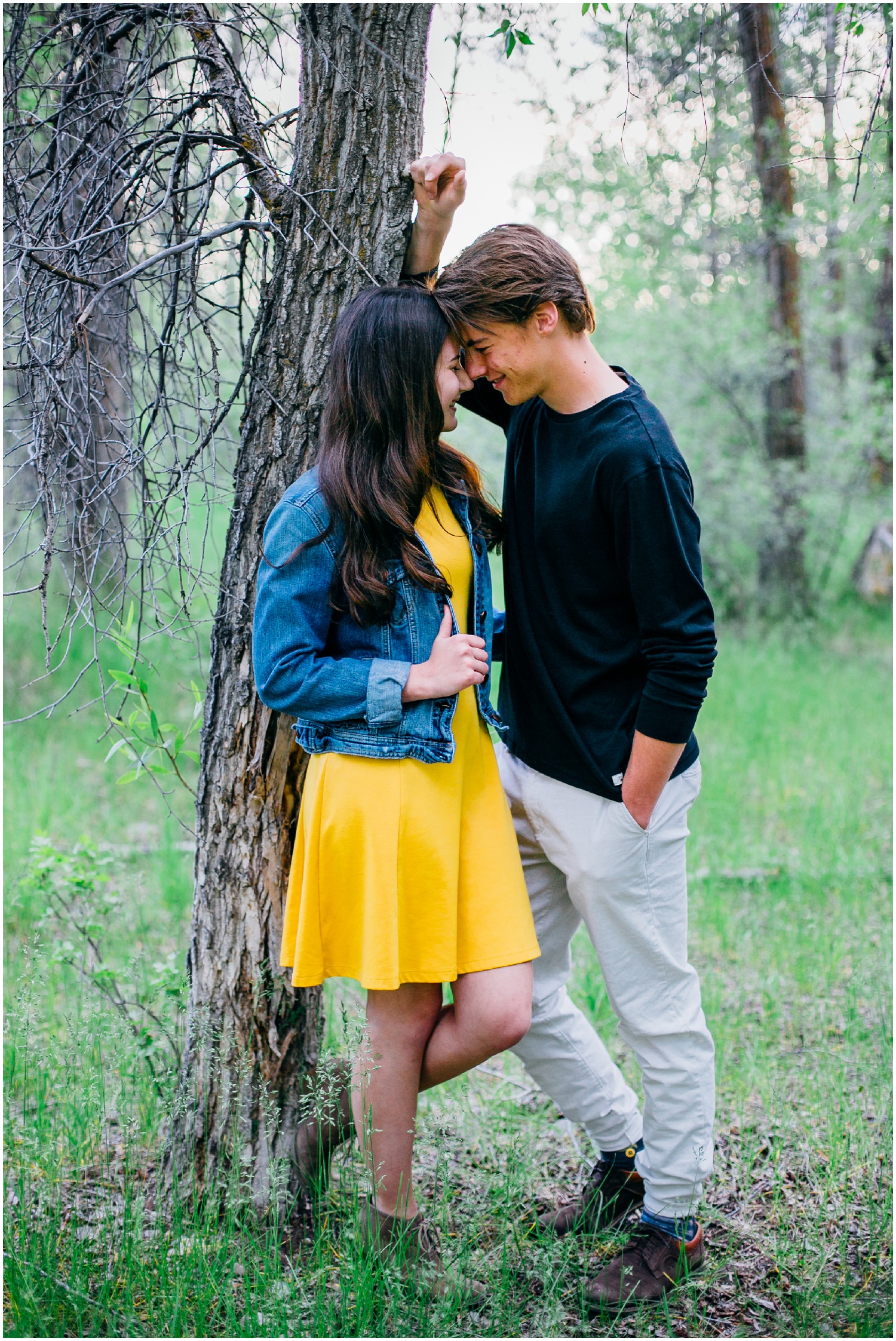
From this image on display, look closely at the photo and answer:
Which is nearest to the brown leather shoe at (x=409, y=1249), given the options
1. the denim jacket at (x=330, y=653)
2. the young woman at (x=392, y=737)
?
the young woman at (x=392, y=737)

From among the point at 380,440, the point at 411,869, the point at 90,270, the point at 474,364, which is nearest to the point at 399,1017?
the point at 411,869

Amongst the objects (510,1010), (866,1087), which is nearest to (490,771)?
(510,1010)

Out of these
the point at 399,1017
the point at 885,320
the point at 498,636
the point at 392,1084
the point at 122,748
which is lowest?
the point at 392,1084

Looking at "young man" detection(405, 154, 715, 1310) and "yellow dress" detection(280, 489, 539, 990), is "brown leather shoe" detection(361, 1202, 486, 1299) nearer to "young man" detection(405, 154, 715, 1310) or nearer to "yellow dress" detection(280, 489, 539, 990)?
"young man" detection(405, 154, 715, 1310)

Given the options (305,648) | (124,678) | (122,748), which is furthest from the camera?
(122,748)

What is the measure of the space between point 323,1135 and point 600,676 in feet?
4.28

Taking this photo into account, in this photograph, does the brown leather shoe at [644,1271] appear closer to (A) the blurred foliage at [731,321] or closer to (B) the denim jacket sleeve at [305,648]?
(B) the denim jacket sleeve at [305,648]

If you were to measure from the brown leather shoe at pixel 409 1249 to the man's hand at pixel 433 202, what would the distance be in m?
2.07

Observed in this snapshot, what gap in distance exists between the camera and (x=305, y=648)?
186 centimetres

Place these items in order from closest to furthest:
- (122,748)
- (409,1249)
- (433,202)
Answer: (409,1249)
(433,202)
(122,748)

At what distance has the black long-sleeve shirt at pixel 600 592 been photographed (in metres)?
1.92

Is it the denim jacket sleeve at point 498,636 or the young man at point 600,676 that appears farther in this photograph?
the denim jacket sleeve at point 498,636

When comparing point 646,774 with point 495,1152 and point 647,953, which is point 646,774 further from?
point 495,1152

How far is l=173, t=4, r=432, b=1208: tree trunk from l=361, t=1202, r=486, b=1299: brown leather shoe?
22 cm
